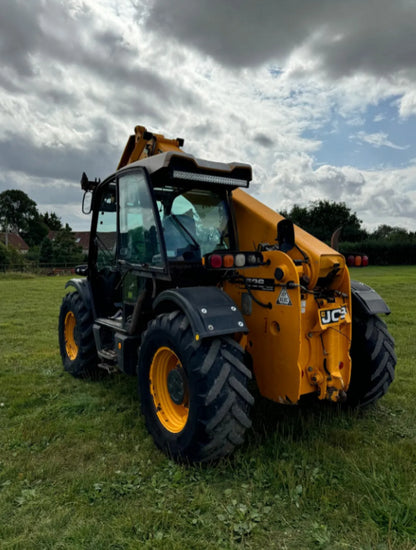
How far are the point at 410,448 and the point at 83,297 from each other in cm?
385

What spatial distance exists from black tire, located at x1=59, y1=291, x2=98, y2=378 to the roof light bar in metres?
2.38

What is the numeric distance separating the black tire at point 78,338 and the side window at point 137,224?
1.25 m

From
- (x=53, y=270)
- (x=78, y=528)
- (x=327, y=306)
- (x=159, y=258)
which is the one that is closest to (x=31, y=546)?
(x=78, y=528)

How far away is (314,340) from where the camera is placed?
3.37 meters

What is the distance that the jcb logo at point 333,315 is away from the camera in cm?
334

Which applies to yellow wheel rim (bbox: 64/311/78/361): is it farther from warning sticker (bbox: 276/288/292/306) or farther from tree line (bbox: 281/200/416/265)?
tree line (bbox: 281/200/416/265)

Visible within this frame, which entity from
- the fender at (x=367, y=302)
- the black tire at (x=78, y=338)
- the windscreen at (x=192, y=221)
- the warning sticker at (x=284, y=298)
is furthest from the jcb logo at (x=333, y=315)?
the black tire at (x=78, y=338)

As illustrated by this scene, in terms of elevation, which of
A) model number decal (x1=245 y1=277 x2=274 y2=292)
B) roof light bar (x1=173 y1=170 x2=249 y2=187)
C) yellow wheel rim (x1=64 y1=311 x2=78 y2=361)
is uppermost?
roof light bar (x1=173 y1=170 x2=249 y2=187)

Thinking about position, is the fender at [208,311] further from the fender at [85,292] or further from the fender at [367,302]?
the fender at [85,292]

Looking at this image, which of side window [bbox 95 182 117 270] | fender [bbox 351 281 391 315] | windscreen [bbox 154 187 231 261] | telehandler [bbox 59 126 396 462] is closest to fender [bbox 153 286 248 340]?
telehandler [bbox 59 126 396 462]

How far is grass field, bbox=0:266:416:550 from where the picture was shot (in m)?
2.38

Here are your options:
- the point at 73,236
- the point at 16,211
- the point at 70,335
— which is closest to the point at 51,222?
the point at 16,211

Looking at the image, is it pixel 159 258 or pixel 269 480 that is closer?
pixel 269 480

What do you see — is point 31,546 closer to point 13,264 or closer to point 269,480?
point 269,480
